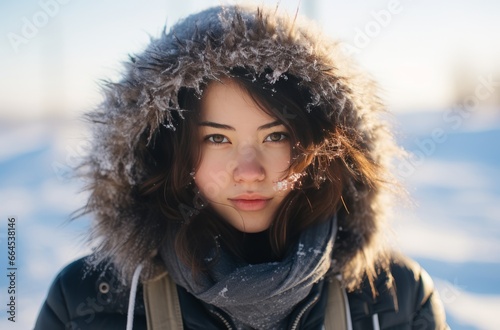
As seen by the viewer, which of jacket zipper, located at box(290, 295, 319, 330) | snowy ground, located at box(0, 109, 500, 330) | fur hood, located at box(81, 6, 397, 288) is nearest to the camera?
fur hood, located at box(81, 6, 397, 288)

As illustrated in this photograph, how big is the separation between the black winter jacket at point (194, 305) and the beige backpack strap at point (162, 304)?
25mm

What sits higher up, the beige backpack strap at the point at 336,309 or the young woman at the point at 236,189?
the young woman at the point at 236,189

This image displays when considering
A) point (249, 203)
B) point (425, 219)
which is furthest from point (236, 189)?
point (425, 219)

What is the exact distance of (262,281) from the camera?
1.67 m

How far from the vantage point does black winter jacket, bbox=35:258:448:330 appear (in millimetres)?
1719

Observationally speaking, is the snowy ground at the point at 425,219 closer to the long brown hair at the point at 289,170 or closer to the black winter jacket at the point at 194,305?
the black winter jacket at the point at 194,305

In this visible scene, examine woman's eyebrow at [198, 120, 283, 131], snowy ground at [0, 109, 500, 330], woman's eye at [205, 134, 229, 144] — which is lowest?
snowy ground at [0, 109, 500, 330]

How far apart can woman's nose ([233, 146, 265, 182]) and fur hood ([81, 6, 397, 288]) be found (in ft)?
0.68

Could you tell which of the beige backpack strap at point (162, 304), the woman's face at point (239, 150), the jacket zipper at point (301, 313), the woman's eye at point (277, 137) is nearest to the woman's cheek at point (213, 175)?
the woman's face at point (239, 150)

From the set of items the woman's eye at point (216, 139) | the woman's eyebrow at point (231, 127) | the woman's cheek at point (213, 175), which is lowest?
the woman's cheek at point (213, 175)

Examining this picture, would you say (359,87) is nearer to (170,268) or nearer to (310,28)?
(310,28)

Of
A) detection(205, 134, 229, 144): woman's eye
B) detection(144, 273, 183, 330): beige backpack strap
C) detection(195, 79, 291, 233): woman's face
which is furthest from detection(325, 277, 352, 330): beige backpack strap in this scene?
detection(205, 134, 229, 144): woman's eye

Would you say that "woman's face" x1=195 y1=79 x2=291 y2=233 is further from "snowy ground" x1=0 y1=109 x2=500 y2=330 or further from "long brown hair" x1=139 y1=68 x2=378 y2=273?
"snowy ground" x1=0 y1=109 x2=500 y2=330

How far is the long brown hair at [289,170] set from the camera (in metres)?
1.68
